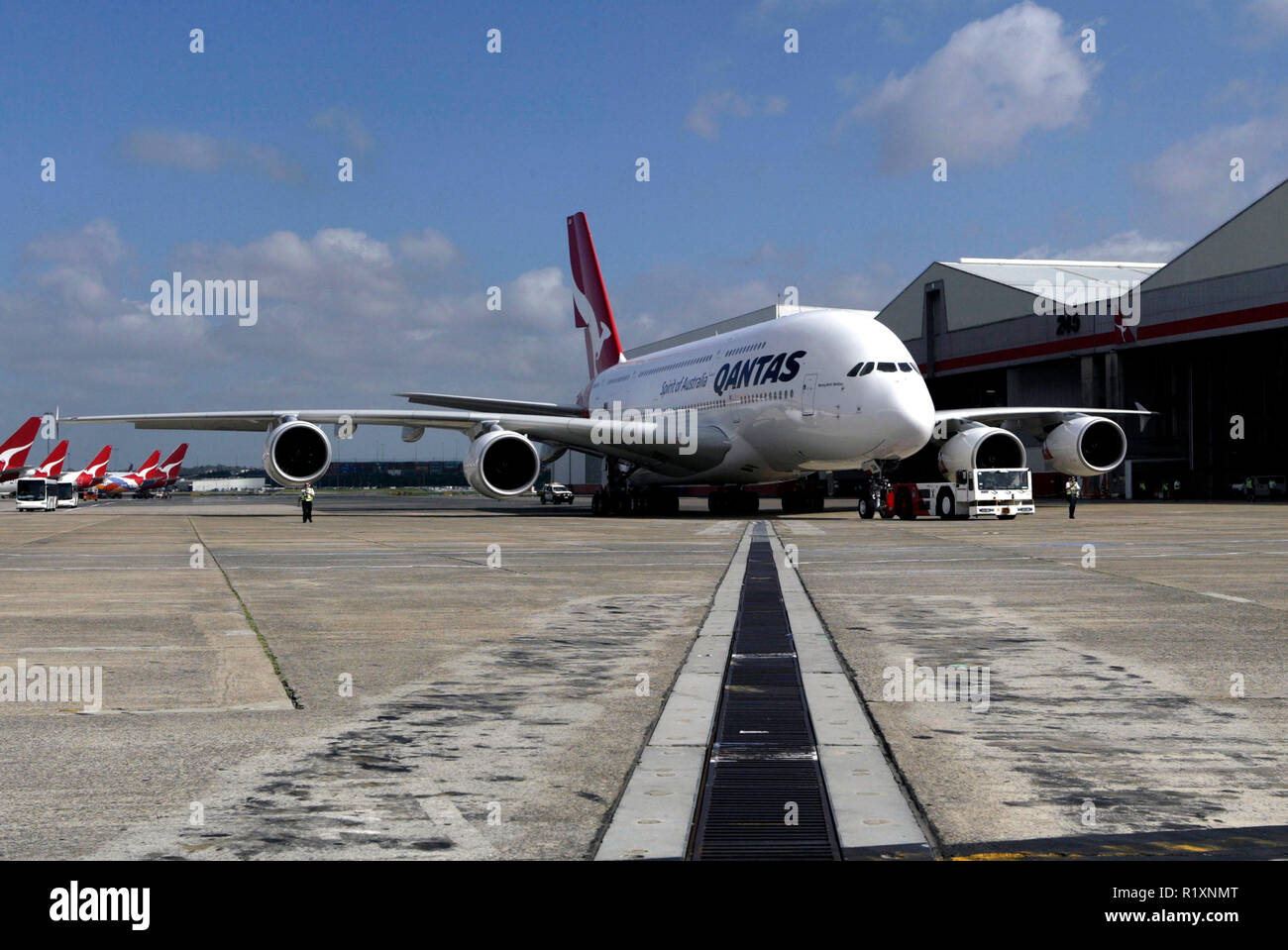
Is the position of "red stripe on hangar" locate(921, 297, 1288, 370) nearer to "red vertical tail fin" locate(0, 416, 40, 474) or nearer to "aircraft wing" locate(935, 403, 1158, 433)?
"aircraft wing" locate(935, 403, 1158, 433)

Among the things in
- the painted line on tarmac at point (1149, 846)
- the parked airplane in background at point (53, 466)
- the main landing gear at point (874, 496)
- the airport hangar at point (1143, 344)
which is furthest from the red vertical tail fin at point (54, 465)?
the painted line on tarmac at point (1149, 846)

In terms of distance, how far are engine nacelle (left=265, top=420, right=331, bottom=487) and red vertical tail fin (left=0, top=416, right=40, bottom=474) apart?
51039 millimetres

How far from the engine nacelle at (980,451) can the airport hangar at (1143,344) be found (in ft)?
68.5

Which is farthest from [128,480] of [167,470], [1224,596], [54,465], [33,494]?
[1224,596]

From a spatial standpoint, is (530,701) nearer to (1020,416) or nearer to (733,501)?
(733,501)

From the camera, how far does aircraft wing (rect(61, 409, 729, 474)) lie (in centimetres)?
3425

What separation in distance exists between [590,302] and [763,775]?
4535 centimetres

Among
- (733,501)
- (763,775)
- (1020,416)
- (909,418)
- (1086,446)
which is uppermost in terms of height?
(1020,416)

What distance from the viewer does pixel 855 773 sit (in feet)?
16.4
